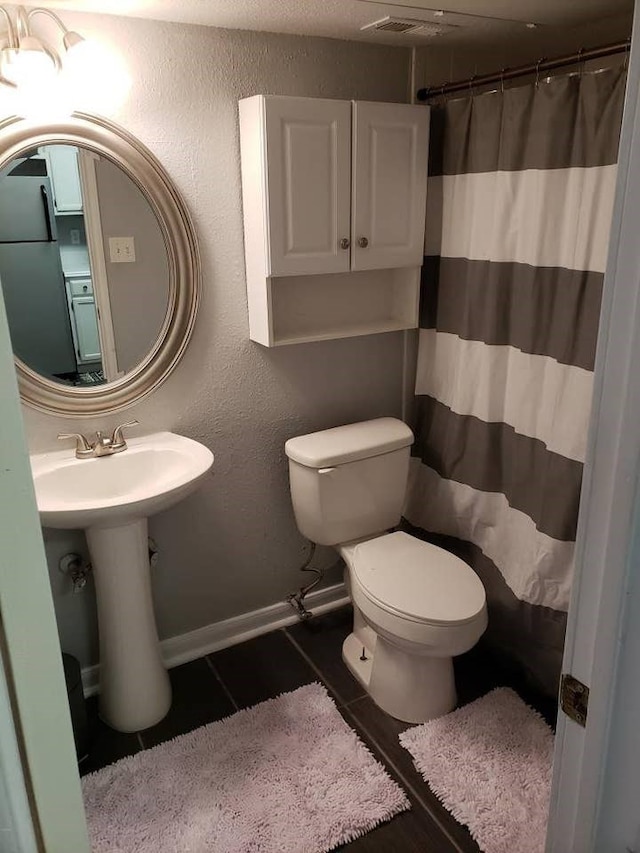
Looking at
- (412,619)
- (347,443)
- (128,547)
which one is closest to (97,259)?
(128,547)

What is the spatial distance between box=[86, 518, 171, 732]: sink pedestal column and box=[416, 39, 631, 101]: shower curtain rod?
173 centimetres

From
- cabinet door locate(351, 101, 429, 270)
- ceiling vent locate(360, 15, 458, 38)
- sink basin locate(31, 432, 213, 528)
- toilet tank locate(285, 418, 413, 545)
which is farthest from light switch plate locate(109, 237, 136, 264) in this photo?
ceiling vent locate(360, 15, 458, 38)

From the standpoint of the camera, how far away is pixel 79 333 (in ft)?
6.48

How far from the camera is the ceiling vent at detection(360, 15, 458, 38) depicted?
6.27 feet

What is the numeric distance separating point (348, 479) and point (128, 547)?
2.51 ft

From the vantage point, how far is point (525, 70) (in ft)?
6.23

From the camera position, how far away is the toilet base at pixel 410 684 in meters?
2.10

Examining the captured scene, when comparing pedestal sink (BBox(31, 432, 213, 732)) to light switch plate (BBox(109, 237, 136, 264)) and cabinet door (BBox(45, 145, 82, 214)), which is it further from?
cabinet door (BBox(45, 145, 82, 214))

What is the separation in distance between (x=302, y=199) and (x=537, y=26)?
3.02 ft

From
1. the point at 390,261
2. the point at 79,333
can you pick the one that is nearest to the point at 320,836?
the point at 79,333

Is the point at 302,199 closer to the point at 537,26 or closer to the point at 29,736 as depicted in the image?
the point at 537,26

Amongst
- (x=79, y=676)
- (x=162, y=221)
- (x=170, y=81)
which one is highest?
(x=170, y=81)

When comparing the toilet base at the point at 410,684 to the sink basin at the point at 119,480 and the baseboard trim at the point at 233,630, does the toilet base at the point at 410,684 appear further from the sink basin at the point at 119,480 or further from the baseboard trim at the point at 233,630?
the sink basin at the point at 119,480

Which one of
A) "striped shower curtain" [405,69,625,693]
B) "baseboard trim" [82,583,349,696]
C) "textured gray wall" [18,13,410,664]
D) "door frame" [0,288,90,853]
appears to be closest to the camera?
"door frame" [0,288,90,853]
